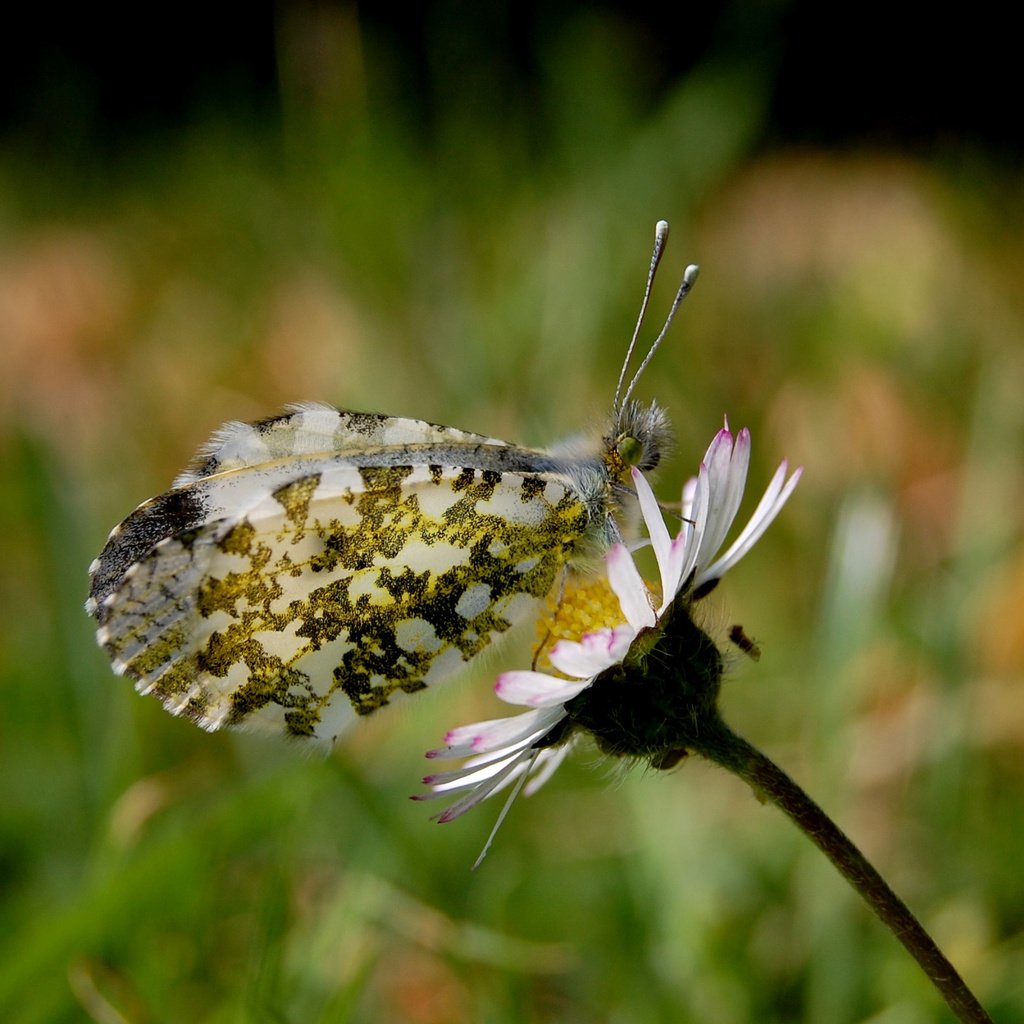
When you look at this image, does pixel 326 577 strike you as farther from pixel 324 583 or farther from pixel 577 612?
pixel 577 612

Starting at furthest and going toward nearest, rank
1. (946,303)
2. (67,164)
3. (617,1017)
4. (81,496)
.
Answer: (67,164) < (946,303) < (81,496) < (617,1017)

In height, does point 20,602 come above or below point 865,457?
above

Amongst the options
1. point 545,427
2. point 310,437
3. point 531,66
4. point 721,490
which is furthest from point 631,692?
point 531,66

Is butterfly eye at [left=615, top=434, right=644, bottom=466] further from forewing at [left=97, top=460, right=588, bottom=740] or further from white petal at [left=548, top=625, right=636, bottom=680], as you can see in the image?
white petal at [left=548, top=625, right=636, bottom=680]

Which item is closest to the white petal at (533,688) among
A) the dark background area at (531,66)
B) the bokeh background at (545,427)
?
the bokeh background at (545,427)

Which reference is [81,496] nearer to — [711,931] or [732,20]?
[711,931]

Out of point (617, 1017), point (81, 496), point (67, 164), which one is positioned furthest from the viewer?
point (67, 164)

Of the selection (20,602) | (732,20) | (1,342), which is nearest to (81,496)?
(20,602)
